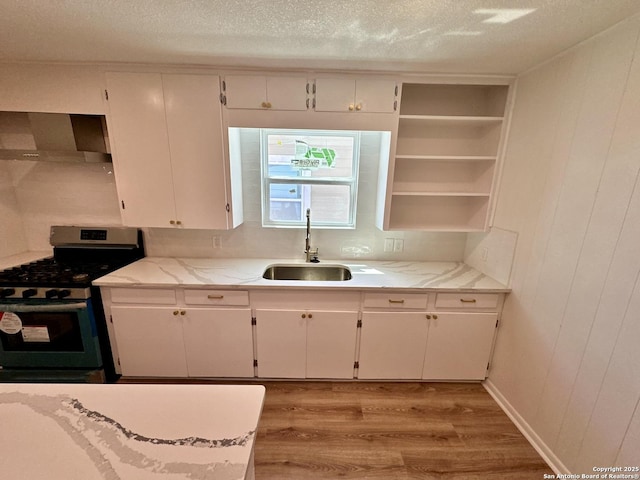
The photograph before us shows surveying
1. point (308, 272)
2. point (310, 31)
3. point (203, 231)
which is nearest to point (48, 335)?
point (203, 231)

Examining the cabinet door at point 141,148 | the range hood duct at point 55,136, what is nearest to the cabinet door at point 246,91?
the cabinet door at point 141,148

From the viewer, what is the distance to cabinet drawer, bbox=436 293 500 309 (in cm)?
195

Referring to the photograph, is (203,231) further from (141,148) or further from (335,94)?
(335,94)

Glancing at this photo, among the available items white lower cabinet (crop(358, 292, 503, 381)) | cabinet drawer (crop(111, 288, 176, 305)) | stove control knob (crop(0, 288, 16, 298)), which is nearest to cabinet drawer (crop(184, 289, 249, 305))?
cabinet drawer (crop(111, 288, 176, 305))

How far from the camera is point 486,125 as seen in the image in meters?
2.12

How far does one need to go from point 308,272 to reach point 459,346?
1.37 metres

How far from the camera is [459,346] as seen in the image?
204cm

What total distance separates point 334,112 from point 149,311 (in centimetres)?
200

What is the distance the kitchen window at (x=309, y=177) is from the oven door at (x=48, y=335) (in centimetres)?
152

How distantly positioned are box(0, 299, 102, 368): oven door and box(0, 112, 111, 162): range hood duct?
1.04m

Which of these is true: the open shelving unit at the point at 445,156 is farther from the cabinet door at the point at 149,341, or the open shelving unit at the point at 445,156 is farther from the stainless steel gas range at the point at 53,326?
the stainless steel gas range at the point at 53,326

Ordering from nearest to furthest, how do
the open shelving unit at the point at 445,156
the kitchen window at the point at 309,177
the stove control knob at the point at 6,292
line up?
the stove control knob at the point at 6,292 → the open shelving unit at the point at 445,156 → the kitchen window at the point at 309,177

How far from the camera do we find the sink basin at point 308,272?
2.38 m

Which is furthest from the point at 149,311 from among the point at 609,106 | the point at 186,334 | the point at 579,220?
the point at 609,106
